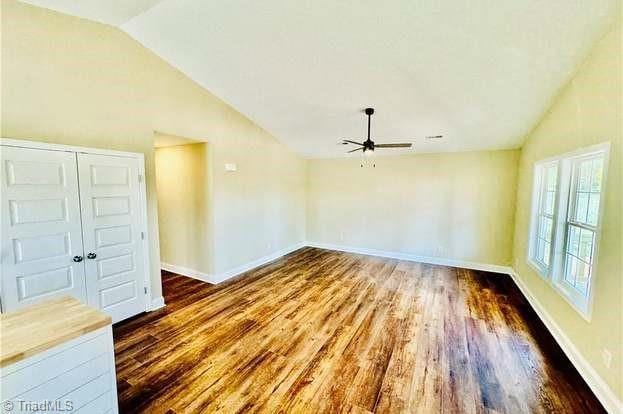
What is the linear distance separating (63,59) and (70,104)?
0.43m

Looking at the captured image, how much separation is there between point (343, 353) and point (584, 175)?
3.12 meters

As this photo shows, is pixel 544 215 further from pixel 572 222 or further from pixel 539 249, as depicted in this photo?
pixel 572 222

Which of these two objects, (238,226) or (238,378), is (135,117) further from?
(238,378)

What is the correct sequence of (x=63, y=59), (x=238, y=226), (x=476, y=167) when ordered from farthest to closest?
(x=476, y=167) < (x=238, y=226) < (x=63, y=59)

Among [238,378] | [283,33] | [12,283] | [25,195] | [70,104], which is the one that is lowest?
[238,378]

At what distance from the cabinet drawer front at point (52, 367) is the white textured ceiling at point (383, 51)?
2873mm

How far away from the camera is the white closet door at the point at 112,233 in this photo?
284cm

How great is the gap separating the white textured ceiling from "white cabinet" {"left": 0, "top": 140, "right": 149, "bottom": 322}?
1.50 m

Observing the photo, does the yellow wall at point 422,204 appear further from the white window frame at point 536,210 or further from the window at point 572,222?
the window at point 572,222

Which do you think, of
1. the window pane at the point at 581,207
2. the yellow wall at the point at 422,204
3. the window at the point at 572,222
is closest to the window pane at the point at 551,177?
the window at the point at 572,222

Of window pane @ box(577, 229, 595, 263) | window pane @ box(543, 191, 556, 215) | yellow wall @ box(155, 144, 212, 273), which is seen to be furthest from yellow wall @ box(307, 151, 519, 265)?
yellow wall @ box(155, 144, 212, 273)

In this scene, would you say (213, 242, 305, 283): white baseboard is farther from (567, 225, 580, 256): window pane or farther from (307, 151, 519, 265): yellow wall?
(567, 225, 580, 256): window pane

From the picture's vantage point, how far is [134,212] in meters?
3.25

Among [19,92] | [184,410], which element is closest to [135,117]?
[19,92]
